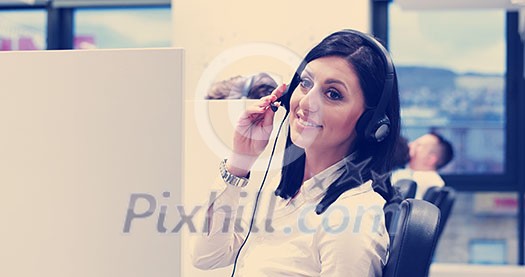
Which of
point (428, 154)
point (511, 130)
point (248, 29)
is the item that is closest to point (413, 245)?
point (428, 154)

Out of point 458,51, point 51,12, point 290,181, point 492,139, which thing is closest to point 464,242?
point 492,139

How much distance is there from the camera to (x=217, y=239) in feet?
4.72

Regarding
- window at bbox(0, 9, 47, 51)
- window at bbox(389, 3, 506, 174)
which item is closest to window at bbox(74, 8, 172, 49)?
window at bbox(0, 9, 47, 51)

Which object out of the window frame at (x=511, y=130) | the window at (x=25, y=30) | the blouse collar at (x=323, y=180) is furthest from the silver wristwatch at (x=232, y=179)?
the window at (x=25, y=30)

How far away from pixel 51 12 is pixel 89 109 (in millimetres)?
4121

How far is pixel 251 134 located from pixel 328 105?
19 centimetres

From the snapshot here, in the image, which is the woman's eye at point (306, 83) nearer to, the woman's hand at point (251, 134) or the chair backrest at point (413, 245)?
the woman's hand at point (251, 134)

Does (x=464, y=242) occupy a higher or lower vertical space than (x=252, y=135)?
lower

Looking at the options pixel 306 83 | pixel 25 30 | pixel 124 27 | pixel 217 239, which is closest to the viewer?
pixel 306 83

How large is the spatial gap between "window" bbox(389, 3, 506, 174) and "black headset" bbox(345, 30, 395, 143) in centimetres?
361

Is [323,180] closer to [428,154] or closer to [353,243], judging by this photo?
[353,243]

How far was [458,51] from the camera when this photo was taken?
193 inches

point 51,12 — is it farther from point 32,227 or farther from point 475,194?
point 32,227

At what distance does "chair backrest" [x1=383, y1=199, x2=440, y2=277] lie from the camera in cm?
124
